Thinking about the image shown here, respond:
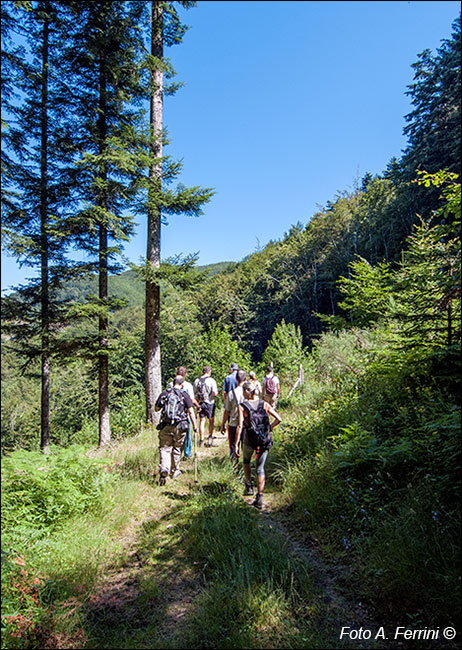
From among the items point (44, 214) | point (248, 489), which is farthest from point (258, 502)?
point (44, 214)

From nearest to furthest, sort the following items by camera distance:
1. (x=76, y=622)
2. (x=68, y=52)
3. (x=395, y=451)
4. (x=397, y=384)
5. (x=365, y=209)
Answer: (x=76, y=622), (x=395, y=451), (x=397, y=384), (x=68, y=52), (x=365, y=209)

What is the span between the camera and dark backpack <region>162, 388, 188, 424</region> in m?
5.86

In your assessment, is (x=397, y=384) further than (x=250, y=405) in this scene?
Yes

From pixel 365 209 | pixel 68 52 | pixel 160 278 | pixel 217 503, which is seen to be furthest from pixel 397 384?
pixel 365 209

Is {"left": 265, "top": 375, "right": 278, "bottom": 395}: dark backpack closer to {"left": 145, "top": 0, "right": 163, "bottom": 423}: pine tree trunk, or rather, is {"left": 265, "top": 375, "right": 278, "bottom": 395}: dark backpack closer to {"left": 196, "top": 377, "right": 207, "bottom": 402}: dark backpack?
{"left": 196, "top": 377, "right": 207, "bottom": 402}: dark backpack

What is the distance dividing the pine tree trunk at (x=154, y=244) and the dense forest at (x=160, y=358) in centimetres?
6

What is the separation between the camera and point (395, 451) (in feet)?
13.1

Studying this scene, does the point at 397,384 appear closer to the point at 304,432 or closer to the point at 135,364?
the point at 304,432

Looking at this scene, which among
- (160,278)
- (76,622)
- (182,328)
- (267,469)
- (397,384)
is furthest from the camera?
(182,328)

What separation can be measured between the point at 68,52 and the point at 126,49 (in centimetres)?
168

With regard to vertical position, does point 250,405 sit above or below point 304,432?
above

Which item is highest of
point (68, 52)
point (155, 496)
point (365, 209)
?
point (365, 209)

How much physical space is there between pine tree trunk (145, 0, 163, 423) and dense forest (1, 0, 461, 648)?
56mm

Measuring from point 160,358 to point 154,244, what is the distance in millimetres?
4874
